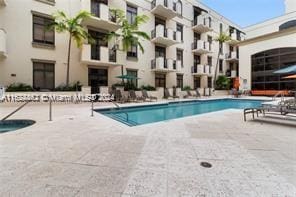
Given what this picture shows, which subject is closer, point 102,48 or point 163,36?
point 102,48

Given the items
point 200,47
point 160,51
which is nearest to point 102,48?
point 160,51

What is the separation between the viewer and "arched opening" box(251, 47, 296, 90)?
918 inches

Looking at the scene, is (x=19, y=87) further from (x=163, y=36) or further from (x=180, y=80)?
(x=180, y=80)

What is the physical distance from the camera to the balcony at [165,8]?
20.9m

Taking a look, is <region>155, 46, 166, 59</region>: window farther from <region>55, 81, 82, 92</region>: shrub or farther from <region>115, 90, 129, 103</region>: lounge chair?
<region>55, 81, 82, 92</region>: shrub

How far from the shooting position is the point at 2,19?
13.3 m

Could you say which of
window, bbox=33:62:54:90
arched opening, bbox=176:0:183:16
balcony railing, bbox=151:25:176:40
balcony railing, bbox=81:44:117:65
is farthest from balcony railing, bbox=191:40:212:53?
window, bbox=33:62:54:90

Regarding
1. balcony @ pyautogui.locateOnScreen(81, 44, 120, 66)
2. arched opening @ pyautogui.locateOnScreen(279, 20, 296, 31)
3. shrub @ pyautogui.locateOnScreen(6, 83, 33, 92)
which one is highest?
arched opening @ pyautogui.locateOnScreen(279, 20, 296, 31)

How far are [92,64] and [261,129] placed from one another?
14112 mm

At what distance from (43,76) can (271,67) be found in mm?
26757

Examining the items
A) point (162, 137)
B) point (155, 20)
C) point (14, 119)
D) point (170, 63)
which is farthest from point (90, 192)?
point (155, 20)

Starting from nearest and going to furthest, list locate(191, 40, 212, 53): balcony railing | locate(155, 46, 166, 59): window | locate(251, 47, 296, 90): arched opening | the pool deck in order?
the pool deck, locate(155, 46, 166, 59): window, locate(251, 47, 296, 90): arched opening, locate(191, 40, 212, 53): balcony railing

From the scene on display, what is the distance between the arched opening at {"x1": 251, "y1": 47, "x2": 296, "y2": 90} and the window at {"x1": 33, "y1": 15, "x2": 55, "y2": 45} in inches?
997

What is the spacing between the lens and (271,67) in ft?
83.0
